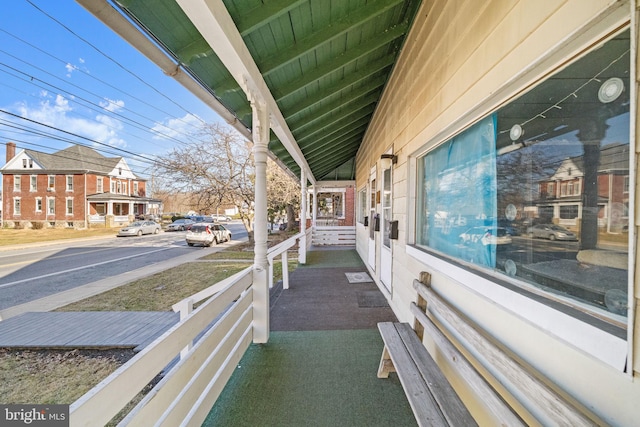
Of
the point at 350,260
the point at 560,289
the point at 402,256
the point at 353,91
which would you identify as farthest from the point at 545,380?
the point at 350,260

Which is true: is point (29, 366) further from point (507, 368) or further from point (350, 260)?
point (350, 260)

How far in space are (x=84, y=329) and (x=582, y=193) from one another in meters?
5.60

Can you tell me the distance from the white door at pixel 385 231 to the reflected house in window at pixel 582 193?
105 inches

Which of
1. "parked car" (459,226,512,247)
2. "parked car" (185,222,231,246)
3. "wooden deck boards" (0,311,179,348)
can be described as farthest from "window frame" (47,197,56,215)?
"parked car" (459,226,512,247)

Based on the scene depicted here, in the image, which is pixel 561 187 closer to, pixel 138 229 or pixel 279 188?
pixel 279 188

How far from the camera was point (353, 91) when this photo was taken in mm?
4219

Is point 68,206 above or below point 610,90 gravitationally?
below

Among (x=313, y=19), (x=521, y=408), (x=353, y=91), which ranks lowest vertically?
(x=521, y=408)

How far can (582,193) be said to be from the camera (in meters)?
0.95

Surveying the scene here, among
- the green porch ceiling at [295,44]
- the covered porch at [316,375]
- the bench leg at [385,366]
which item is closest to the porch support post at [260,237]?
the covered porch at [316,375]

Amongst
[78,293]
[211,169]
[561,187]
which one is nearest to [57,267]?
[78,293]

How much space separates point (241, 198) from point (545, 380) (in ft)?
39.0

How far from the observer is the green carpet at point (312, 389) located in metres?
1.84

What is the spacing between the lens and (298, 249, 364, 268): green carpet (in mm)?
6738
